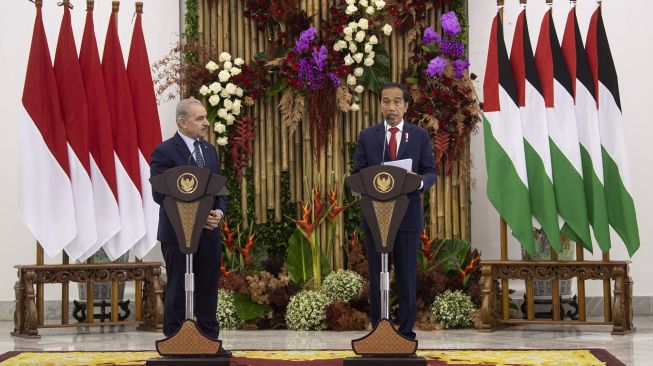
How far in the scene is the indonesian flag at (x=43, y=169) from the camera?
7859 mm

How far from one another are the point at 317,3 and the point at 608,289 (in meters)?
3.41

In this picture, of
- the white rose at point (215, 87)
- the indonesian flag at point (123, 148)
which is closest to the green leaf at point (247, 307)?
the indonesian flag at point (123, 148)

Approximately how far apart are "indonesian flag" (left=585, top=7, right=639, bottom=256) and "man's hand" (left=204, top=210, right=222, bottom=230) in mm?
3447

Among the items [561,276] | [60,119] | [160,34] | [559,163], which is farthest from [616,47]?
[60,119]

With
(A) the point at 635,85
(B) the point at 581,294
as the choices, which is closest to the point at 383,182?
(B) the point at 581,294

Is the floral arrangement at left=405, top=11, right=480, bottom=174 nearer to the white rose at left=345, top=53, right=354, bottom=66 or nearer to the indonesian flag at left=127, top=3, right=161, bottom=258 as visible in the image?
the white rose at left=345, top=53, right=354, bottom=66

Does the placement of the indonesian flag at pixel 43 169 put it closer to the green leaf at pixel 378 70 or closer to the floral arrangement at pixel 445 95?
the green leaf at pixel 378 70

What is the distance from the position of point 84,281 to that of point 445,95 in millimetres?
3240

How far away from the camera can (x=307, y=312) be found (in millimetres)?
8305

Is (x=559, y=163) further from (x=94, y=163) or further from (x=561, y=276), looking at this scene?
(x=94, y=163)

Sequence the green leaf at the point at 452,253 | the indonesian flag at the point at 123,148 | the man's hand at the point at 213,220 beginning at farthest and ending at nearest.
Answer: the green leaf at the point at 452,253
the indonesian flag at the point at 123,148
the man's hand at the point at 213,220

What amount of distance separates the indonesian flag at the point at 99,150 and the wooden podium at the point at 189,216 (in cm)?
254

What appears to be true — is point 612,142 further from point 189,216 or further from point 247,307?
point 189,216

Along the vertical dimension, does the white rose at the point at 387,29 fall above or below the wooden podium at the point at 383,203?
above
